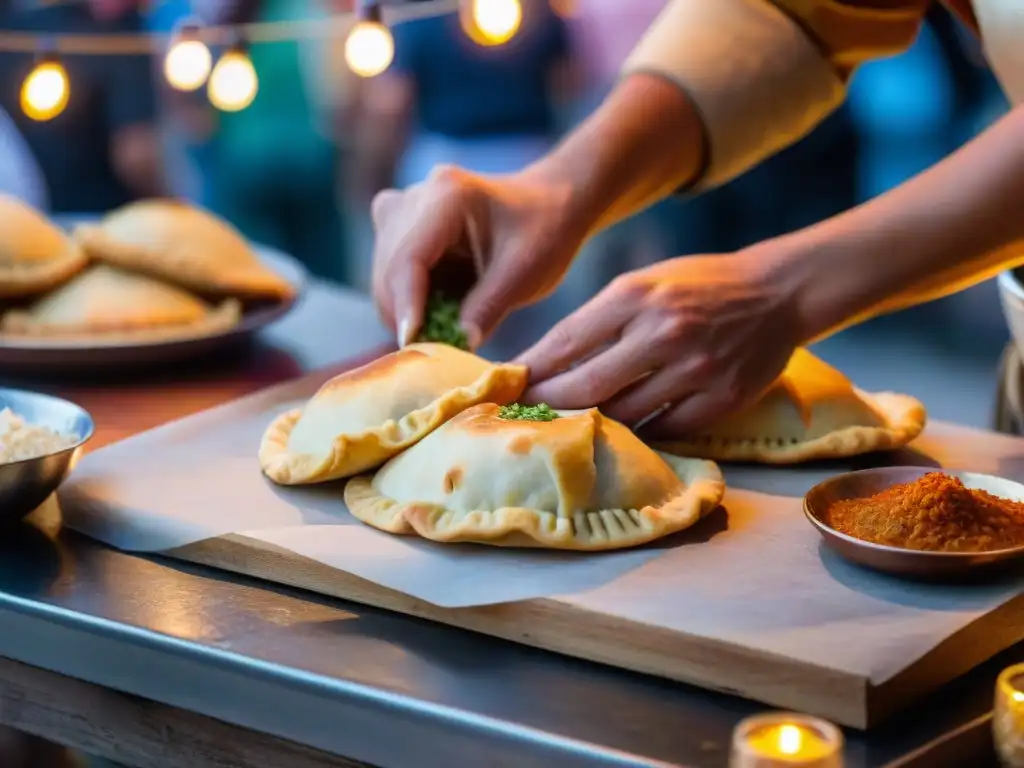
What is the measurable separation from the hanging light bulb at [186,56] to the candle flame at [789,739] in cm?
217

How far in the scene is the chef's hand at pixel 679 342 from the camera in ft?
5.35

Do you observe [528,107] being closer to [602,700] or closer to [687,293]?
[687,293]

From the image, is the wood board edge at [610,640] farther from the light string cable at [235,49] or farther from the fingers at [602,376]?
the light string cable at [235,49]

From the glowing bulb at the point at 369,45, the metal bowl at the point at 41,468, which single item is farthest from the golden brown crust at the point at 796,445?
the glowing bulb at the point at 369,45

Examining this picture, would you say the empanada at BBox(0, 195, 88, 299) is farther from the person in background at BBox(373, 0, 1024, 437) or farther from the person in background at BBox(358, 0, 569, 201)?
the person in background at BBox(358, 0, 569, 201)

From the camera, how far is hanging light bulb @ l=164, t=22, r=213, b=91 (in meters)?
2.71

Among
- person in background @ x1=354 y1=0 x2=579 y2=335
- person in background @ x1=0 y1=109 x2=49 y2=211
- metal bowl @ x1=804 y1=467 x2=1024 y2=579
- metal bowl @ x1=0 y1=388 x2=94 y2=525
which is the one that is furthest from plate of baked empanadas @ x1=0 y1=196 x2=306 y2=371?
person in background @ x1=0 y1=109 x2=49 y2=211

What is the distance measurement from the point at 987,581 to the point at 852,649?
0.23 metres

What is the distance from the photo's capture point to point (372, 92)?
6098 millimetres

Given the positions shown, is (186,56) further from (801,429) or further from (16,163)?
(16,163)

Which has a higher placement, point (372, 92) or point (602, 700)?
point (372, 92)

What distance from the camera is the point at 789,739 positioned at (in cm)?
97

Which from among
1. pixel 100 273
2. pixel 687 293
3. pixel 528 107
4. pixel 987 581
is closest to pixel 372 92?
pixel 528 107

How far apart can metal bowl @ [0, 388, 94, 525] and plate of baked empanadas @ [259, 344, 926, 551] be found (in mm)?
249
